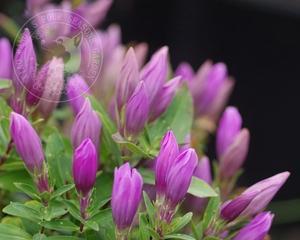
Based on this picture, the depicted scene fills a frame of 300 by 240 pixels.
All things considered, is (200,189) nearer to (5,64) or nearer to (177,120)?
(177,120)

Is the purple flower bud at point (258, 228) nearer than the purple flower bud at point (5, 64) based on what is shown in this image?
Yes

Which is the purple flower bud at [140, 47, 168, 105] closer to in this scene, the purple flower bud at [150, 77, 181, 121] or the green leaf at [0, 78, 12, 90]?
the purple flower bud at [150, 77, 181, 121]

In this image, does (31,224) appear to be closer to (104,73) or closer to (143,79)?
(143,79)

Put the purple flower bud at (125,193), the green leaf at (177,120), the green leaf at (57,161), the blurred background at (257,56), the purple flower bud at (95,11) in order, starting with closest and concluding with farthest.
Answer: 1. the purple flower bud at (125,193)
2. the green leaf at (57,161)
3. the green leaf at (177,120)
4. the purple flower bud at (95,11)
5. the blurred background at (257,56)

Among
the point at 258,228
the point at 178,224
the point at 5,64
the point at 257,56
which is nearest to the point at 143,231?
the point at 178,224

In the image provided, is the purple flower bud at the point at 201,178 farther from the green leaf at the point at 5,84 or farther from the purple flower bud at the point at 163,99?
the green leaf at the point at 5,84

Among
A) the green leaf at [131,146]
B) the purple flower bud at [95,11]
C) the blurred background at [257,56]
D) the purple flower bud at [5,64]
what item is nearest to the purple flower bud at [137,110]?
the green leaf at [131,146]

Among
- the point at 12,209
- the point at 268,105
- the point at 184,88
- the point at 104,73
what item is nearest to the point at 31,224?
the point at 12,209
